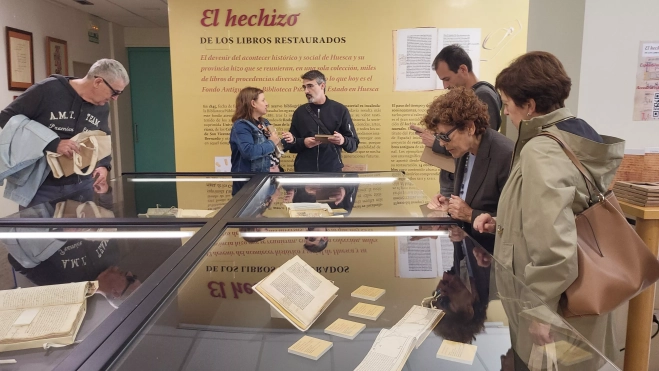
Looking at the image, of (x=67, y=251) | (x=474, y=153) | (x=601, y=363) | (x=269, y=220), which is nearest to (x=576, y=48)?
(x=474, y=153)

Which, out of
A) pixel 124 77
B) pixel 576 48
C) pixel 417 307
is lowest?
pixel 417 307

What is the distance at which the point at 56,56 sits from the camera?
19.4 feet

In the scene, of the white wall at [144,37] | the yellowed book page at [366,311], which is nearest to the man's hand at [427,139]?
the yellowed book page at [366,311]

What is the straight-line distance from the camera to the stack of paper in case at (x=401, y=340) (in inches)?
39.1

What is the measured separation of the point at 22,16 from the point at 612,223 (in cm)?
615

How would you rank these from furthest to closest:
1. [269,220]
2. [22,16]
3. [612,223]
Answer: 1. [22,16]
2. [269,220]
3. [612,223]

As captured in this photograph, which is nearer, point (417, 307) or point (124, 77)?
point (417, 307)

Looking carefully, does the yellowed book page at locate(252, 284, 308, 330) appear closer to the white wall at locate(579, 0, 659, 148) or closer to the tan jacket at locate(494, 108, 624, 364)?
the tan jacket at locate(494, 108, 624, 364)

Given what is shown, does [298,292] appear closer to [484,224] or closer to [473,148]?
[484,224]

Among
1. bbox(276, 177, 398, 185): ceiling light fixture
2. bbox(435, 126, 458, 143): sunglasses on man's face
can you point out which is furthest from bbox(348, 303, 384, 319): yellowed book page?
bbox(276, 177, 398, 185): ceiling light fixture

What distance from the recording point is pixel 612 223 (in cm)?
139

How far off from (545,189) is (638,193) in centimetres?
138

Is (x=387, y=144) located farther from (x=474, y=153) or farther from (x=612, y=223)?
(x=612, y=223)

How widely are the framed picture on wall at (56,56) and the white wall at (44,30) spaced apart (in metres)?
0.07
